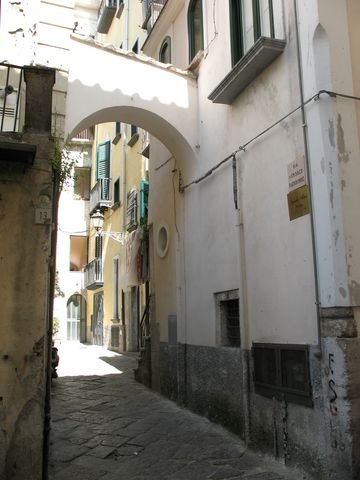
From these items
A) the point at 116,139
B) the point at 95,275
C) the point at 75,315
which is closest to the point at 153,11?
the point at 116,139

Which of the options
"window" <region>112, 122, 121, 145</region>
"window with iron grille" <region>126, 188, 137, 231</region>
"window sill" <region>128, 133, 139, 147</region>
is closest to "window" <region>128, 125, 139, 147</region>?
"window sill" <region>128, 133, 139, 147</region>

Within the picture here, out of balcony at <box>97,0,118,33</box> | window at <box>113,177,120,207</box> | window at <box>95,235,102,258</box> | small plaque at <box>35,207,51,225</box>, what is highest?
balcony at <box>97,0,118,33</box>

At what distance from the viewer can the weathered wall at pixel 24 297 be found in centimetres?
457

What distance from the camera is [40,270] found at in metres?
4.89

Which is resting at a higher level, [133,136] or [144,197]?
[133,136]

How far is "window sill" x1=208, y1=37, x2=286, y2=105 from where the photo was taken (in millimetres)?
5844

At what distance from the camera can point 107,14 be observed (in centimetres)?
1978

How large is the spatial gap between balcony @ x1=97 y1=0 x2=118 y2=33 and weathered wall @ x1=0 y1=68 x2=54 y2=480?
52.9ft

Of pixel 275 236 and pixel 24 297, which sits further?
pixel 275 236

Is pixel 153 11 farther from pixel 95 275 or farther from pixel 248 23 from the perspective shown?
pixel 95 275

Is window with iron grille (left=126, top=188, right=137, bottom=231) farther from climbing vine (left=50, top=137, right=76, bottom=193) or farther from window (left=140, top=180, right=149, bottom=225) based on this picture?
climbing vine (left=50, top=137, right=76, bottom=193)

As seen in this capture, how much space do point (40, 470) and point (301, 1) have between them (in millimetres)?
5512

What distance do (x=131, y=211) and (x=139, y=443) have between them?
10648 millimetres

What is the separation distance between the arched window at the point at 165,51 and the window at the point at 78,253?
51.4 feet
